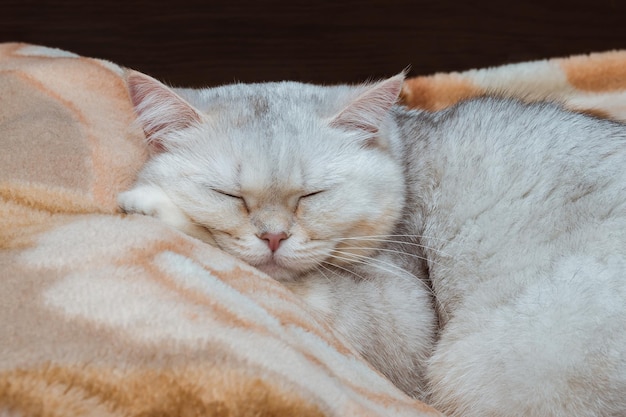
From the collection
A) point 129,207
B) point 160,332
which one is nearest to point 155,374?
point 160,332

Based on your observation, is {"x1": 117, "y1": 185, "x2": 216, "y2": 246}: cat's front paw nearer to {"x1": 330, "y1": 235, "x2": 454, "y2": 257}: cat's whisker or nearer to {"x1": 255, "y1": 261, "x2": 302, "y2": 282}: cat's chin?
{"x1": 255, "y1": 261, "x2": 302, "y2": 282}: cat's chin

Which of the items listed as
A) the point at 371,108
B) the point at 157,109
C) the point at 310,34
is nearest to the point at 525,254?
the point at 371,108

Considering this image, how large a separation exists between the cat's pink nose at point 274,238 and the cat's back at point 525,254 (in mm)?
332

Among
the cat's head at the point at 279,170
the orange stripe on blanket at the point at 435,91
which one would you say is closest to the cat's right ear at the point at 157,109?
the cat's head at the point at 279,170

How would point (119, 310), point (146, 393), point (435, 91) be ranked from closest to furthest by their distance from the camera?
point (146, 393)
point (119, 310)
point (435, 91)

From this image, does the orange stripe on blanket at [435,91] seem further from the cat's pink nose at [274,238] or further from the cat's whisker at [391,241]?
the cat's pink nose at [274,238]

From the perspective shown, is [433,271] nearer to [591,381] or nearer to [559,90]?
[591,381]

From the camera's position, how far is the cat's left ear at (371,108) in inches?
51.5

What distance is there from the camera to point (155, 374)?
0.77 metres

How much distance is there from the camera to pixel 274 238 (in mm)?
1188

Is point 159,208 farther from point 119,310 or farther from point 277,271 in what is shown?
point 119,310

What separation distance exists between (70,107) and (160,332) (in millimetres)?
751

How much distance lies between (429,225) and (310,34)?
1162 millimetres

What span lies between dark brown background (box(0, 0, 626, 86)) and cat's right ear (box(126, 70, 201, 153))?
3.26 feet
